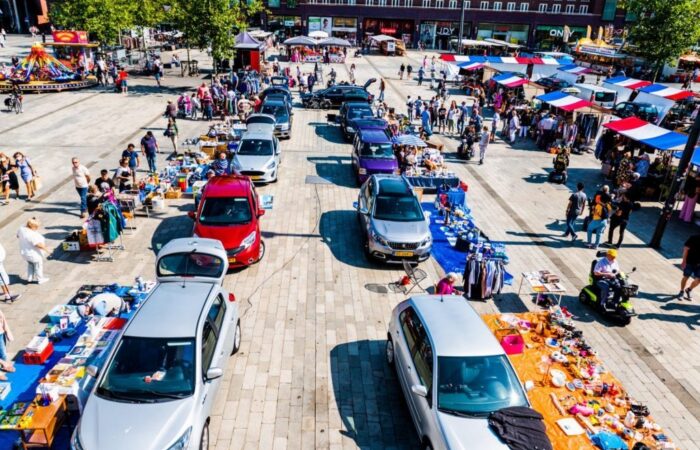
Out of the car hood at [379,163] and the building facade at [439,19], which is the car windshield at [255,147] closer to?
the car hood at [379,163]

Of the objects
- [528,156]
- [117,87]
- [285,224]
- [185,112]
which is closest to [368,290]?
[285,224]

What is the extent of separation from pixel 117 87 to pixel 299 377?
34.0 metres

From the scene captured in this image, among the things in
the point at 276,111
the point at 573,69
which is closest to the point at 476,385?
the point at 276,111

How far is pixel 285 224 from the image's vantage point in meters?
15.8

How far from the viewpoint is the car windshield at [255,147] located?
62.7ft

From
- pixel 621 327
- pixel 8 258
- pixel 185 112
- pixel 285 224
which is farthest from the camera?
pixel 185 112

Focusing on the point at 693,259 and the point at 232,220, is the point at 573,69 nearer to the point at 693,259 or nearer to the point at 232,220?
the point at 693,259

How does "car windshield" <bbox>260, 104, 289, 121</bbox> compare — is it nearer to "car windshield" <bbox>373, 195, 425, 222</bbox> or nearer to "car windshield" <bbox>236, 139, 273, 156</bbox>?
"car windshield" <bbox>236, 139, 273, 156</bbox>

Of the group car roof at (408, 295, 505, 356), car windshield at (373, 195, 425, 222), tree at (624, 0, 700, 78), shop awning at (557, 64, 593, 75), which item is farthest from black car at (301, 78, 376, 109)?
tree at (624, 0, 700, 78)

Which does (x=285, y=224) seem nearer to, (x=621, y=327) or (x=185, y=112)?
(x=621, y=327)

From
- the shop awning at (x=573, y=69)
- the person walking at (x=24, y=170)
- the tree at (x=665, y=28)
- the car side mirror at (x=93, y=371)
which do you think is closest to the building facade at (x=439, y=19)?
the shop awning at (x=573, y=69)

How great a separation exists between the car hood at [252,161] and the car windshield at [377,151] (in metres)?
3.75

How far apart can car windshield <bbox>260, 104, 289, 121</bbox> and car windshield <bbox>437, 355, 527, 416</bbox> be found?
68.1 feet

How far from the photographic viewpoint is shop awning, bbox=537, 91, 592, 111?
25.7 m
